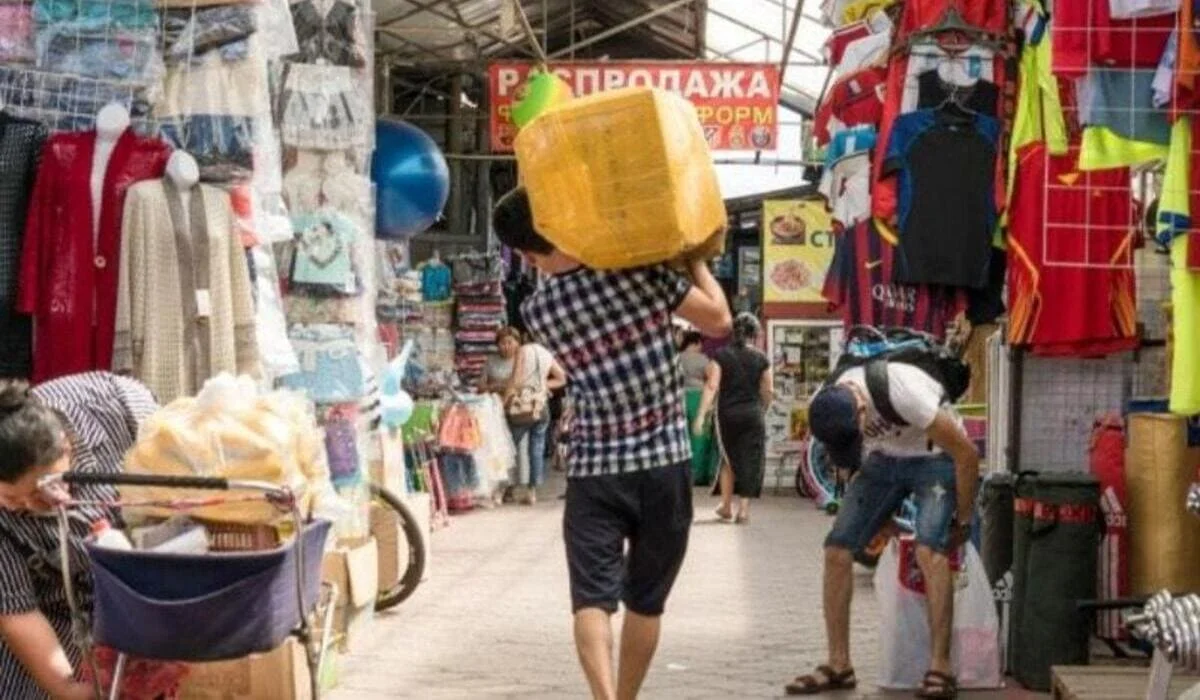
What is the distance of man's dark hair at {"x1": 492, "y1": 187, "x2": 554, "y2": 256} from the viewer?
5.77 meters

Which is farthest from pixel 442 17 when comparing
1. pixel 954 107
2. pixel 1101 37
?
pixel 1101 37

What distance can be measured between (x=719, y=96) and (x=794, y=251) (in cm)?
219

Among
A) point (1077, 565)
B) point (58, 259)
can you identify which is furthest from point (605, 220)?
point (1077, 565)

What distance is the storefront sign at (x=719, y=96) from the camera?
1836cm

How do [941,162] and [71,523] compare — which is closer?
[71,523]

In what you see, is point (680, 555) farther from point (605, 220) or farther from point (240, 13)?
point (240, 13)

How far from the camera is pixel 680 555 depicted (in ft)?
19.0

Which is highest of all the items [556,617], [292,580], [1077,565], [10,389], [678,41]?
[678,41]

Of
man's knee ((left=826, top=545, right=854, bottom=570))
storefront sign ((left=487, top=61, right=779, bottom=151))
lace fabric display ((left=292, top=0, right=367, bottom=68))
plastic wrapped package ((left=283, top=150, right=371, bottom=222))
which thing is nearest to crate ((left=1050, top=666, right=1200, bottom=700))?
man's knee ((left=826, top=545, right=854, bottom=570))

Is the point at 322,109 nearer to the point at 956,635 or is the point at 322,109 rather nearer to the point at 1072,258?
the point at 1072,258

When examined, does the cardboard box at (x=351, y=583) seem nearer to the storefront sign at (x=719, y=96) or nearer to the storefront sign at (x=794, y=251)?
the storefront sign at (x=719, y=96)

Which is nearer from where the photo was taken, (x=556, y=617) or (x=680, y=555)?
(x=680, y=555)

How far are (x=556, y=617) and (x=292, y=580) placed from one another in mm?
6107

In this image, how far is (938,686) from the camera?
296 inches
